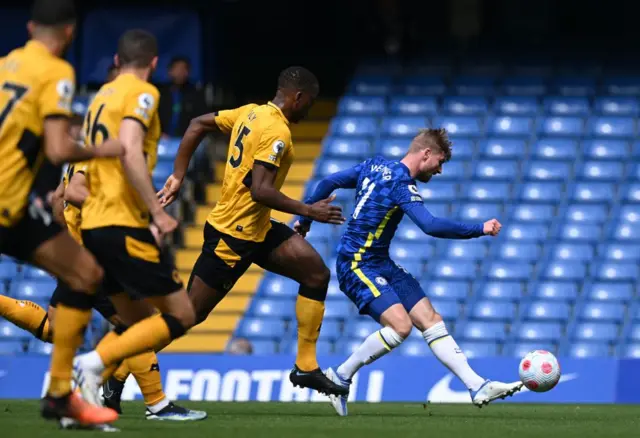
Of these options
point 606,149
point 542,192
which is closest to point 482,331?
point 542,192

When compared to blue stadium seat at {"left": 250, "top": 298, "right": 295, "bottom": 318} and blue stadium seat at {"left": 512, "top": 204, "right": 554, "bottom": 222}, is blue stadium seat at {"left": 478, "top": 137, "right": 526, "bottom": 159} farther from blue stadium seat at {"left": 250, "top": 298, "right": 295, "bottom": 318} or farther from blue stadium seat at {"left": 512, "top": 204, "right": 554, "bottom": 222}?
blue stadium seat at {"left": 250, "top": 298, "right": 295, "bottom": 318}

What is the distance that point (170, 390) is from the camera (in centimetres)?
1348

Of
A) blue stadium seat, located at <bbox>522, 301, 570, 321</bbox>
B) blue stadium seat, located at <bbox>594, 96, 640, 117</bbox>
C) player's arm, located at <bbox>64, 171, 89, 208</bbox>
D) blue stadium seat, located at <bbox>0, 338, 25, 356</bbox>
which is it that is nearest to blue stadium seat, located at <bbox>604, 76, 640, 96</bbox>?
blue stadium seat, located at <bbox>594, 96, 640, 117</bbox>

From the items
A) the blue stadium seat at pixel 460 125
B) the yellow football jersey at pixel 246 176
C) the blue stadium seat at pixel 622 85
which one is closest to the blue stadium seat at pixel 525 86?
the blue stadium seat at pixel 460 125

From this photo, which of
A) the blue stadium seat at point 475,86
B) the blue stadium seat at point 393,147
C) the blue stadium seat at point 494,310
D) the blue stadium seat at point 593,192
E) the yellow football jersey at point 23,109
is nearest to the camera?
the yellow football jersey at point 23,109

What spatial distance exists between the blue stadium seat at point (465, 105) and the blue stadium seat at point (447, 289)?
325cm

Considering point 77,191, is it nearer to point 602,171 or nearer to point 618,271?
point 618,271

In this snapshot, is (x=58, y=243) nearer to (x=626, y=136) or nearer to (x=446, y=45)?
(x=626, y=136)

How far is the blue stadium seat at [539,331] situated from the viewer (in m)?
15.5

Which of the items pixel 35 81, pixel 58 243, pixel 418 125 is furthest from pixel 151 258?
pixel 418 125

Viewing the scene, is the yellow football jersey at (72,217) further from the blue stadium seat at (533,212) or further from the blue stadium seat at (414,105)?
the blue stadium seat at (414,105)

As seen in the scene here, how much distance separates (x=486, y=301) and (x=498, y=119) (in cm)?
350

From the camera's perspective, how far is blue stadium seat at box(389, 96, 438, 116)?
1889cm

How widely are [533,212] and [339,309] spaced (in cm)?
287
